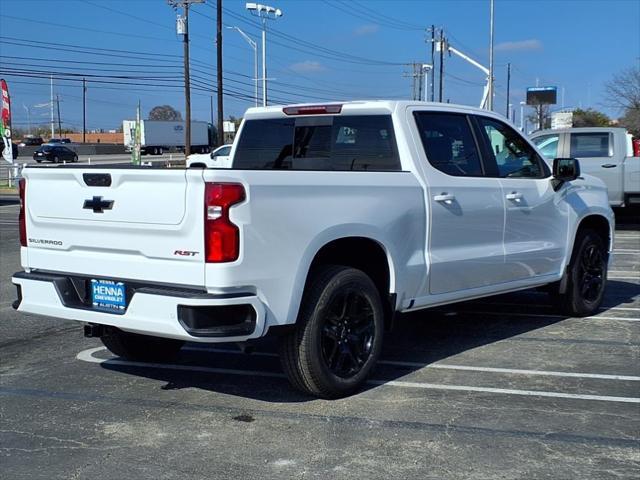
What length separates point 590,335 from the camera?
7062 mm

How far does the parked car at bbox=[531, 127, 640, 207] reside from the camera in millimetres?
15477

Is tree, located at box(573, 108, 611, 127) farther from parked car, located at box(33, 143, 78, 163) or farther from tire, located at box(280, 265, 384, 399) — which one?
tire, located at box(280, 265, 384, 399)

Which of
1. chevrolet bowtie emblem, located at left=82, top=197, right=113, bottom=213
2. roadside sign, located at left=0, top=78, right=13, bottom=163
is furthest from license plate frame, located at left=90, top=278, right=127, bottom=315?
roadside sign, located at left=0, top=78, right=13, bottom=163

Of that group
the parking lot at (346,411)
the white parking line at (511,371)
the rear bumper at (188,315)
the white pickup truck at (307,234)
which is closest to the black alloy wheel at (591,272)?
the parking lot at (346,411)

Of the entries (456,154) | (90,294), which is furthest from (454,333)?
(90,294)

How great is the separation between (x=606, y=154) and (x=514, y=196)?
10174mm

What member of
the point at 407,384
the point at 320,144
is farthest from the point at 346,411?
the point at 320,144

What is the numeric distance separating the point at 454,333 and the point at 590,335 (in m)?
1.26

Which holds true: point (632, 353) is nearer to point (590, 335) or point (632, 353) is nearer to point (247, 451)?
point (590, 335)

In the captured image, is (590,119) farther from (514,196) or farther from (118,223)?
(118,223)

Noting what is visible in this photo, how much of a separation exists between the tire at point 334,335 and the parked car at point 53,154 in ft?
174

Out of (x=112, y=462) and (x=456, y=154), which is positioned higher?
(x=456, y=154)

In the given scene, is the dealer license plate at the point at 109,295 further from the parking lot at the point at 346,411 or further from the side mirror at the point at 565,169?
the side mirror at the point at 565,169

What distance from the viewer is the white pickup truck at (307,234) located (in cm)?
439
